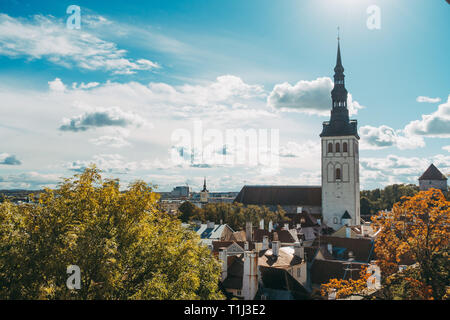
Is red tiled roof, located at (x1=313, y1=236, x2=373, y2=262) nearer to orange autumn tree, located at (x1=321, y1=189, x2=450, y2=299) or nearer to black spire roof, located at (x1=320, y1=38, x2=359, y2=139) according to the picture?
orange autumn tree, located at (x1=321, y1=189, x2=450, y2=299)

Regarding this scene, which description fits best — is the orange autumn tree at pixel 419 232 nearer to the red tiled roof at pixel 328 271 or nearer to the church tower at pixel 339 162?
the red tiled roof at pixel 328 271

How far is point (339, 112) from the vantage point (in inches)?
2717

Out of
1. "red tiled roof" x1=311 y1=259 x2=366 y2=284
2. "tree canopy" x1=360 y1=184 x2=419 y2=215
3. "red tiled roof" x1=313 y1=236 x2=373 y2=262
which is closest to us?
"red tiled roof" x1=311 y1=259 x2=366 y2=284

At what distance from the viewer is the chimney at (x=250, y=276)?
80.1 ft

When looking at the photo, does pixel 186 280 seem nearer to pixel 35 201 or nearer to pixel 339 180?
pixel 35 201

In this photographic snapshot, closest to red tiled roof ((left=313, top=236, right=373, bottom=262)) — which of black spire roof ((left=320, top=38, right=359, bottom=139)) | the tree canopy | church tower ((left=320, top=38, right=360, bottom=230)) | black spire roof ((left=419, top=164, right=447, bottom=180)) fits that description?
church tower ((left=320, top=38, right=360, bottom=230))

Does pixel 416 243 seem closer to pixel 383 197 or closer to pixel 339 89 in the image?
pixel 339 89

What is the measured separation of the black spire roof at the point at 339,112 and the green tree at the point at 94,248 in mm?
57206

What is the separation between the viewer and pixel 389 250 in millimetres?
14820

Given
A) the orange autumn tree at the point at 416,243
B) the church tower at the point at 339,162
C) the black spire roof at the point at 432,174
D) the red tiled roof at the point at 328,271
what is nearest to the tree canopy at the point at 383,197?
the black spire roof at the point at 432,174

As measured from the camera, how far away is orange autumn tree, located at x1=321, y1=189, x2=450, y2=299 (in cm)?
1330

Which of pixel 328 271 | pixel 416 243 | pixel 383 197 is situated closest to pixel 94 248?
pixel 416 243

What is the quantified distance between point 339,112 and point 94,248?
6268 cm
